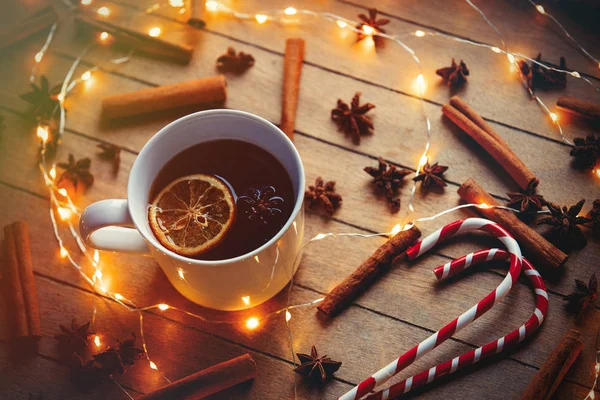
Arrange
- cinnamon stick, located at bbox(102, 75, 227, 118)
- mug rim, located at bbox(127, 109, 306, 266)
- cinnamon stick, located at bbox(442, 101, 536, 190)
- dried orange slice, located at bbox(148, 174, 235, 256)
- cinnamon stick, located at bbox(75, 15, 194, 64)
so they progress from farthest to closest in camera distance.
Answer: cinnamon stick, located at bbox(75, 15, 194, 64) → cinnamon stick, located at bbox(102, 75, 227, 118) → cinnamon stick, located at bbox(442, 101, 536, 190) → dried orange slice, located at bbox(148, 174, 235, 256) → mug rim, located at bbox(127, 109, 306, 266)

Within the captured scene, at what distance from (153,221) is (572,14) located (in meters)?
1.39

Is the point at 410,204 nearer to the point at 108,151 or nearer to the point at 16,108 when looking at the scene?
the point at 108,151

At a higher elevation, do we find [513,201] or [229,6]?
Result: [229,6]

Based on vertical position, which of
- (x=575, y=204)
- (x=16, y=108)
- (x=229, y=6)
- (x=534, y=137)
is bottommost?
(x=575, y=204)

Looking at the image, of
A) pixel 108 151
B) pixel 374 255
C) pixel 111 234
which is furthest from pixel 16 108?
pixel 374 255

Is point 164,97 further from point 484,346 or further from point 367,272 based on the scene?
point 484,346

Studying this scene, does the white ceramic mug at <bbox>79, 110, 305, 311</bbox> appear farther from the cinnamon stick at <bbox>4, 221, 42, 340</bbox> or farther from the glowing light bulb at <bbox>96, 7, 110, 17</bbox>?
the glowing light bulb at <bbox>96, 7, 110, 17</bbox>

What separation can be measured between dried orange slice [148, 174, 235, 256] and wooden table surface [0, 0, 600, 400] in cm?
28

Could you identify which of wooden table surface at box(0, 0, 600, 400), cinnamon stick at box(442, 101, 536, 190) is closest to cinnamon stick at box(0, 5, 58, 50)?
wooden table surface at box(0, 0, 600, 400)

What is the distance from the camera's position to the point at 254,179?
1302 mm

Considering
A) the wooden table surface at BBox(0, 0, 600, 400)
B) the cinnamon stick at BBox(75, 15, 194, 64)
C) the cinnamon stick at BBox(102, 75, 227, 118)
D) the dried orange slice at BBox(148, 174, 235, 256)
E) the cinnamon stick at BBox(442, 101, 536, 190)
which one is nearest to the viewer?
the dried orange slice at BBox(148, 174, 235, 256)

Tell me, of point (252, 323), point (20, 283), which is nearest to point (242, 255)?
point (252, 323)

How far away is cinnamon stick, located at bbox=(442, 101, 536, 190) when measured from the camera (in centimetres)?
151

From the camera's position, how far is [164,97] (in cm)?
162
